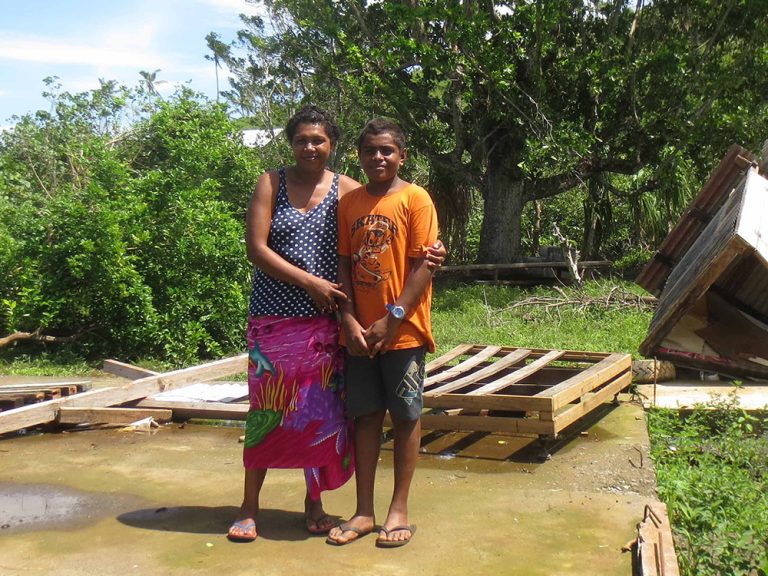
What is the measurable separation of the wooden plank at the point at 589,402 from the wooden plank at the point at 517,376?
472mm

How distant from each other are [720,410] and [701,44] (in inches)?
325

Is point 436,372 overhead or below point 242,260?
below

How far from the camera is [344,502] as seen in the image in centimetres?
374

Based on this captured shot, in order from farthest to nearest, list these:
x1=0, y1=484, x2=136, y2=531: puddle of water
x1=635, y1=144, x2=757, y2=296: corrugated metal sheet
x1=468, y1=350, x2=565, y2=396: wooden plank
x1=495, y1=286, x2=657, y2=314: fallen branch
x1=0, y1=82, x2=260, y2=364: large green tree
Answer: x1=495, y1=286, x2=657, y2=314: fallen branch < x1=0, y1=82, x2=260, y2=364: large green tree < x1=635, y1=144, x2=757, y2=296: corrugated metal sheet < x1=468, y1=350, x2=565, y2=396: wooden plank < x1=0, y1=484, x2=136, y2=531: puddle of water

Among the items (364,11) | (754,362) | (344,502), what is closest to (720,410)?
(754,362)

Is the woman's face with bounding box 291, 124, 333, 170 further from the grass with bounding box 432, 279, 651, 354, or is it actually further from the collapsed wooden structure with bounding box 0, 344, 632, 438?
the grass with bounding box 432, 279, 651, 354

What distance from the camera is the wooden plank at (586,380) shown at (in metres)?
4.50

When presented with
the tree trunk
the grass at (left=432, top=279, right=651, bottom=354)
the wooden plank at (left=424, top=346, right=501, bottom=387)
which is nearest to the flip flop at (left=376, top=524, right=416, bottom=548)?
the wooden plank at (left=424, top=346, right=501, bottom=387)

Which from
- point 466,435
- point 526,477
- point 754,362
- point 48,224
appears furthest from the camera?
point 48,224

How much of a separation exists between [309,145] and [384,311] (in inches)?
30.2

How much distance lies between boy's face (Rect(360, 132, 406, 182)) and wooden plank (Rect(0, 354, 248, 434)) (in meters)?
3.06

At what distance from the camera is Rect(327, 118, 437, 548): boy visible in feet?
10.4

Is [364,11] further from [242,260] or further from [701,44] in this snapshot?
[242,260]

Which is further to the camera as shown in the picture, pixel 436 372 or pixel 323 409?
pixel 436 372
